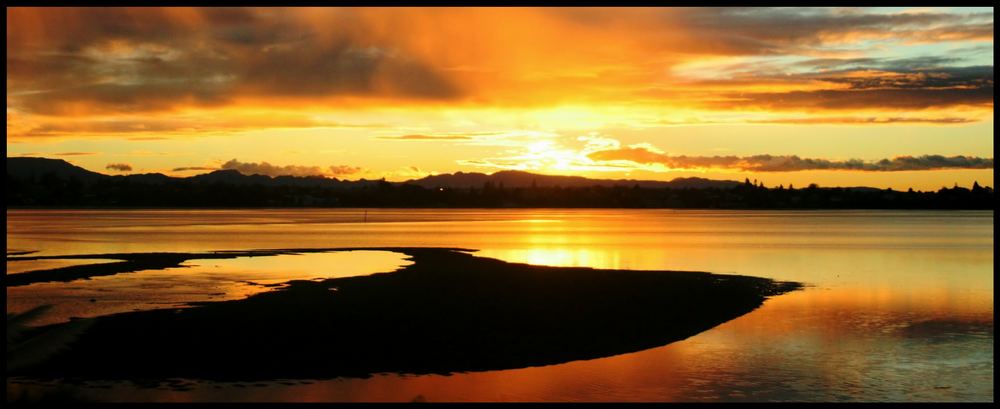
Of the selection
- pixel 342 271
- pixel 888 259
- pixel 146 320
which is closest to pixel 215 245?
pixel 342 271

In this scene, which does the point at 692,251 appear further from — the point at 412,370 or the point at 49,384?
the point at 49,384

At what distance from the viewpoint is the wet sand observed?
18656 millimetres

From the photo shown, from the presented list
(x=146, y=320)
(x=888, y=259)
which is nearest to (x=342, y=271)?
(x=146, y=320)

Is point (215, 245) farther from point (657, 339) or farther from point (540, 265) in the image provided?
point (657, 339)

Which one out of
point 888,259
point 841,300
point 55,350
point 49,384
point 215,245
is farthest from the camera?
point 215,245

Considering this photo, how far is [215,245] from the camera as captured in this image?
5944 centimetres

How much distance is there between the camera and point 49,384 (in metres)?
17.0

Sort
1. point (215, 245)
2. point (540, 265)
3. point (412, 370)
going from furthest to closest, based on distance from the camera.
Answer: point (215, 245), point (540, 265), point (412, 370)

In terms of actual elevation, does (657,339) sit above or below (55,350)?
below

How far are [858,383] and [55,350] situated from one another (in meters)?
15.6

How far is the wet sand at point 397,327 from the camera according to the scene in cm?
1866

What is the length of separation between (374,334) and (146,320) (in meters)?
6.03

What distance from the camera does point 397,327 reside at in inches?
894

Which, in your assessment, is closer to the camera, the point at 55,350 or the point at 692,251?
the point at 55,350
